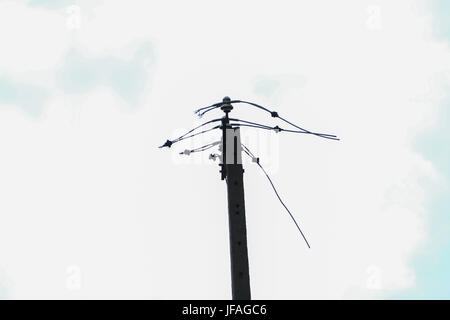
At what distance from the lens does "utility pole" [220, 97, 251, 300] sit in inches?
330

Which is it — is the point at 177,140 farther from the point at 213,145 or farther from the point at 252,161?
the point at 252,161

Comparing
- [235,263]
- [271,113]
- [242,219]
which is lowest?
[235,263]

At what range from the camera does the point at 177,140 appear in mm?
9742

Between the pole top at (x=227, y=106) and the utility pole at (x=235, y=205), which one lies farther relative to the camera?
the pole top at (x=227, y=106)

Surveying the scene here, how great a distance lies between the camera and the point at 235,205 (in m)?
8.76

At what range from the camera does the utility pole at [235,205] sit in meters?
8.39

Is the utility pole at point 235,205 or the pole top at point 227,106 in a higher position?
the pole top at point 227,106

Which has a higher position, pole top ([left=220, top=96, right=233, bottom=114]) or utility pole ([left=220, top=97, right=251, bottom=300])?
pole top ([left=220, top=96, right=233, bottom=114])

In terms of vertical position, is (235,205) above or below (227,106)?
below

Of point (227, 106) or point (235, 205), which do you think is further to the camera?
point (227, 106)
